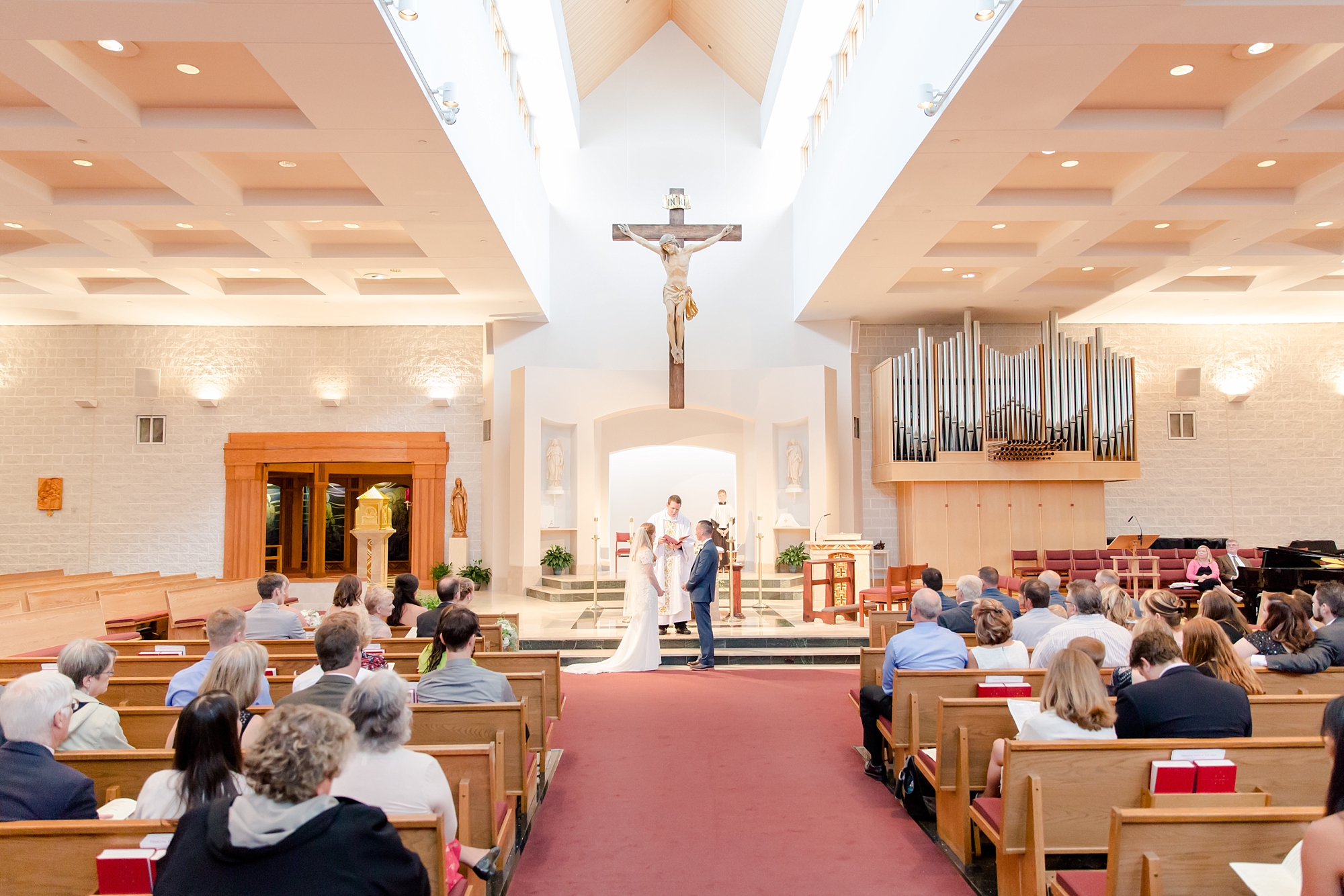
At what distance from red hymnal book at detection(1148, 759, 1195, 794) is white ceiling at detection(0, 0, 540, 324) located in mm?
5591

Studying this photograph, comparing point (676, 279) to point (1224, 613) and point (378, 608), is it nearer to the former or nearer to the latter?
point (378, 608)

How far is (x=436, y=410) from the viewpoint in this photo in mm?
14047

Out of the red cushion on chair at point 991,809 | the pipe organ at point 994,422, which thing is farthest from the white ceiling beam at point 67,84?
the pipe organ at point 994,422

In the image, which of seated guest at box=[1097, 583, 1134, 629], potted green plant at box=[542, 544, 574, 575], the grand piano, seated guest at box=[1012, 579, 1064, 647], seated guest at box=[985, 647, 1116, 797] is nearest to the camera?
seated guest at box=[985, 647, 1116, 797]

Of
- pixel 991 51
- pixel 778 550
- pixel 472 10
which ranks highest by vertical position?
pixel 472 10

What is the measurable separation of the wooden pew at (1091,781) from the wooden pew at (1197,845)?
0.56 metres

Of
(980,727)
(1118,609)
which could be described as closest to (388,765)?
(980,727)

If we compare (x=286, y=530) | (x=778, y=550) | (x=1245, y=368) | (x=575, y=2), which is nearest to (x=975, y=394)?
(x=778, y=550)

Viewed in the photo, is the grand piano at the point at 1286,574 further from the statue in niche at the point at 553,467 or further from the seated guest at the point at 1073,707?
the statue in niche at the point at 553,467

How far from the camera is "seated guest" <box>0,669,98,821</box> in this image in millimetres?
2525

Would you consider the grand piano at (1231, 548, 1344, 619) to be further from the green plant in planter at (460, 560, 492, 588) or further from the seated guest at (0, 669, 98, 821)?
the seated guest at (0, 669, 98, 821)

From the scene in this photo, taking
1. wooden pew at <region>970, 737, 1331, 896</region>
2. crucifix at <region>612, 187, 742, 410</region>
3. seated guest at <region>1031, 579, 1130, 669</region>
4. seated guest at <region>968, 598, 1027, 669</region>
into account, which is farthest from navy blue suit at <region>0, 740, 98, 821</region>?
crucifix at <region>612, 187, 742, 410</region>

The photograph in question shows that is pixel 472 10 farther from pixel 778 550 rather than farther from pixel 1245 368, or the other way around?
pixel 1245 368

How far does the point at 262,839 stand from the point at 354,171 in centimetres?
787
